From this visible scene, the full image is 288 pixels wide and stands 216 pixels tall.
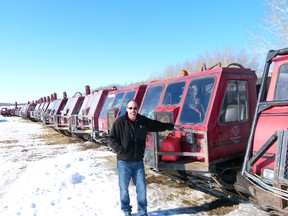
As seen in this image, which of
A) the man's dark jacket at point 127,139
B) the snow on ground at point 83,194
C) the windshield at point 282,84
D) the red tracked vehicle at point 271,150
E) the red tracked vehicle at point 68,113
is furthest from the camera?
the red tracked vehicle at point 68,113

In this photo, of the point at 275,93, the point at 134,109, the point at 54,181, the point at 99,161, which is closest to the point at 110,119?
the point at 99,161

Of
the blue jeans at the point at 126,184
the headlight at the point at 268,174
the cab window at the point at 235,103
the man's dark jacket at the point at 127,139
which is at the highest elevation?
the cab window at the point at 235,103

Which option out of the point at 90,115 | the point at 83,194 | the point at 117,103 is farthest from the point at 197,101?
the point at 90,115

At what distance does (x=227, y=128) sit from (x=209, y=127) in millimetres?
514

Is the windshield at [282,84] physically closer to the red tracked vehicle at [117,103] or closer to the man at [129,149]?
the man at [129,149]

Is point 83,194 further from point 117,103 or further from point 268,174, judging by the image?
point 117,103

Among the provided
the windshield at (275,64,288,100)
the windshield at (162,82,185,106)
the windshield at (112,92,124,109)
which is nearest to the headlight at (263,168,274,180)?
the windshield at (275,64,288,100)

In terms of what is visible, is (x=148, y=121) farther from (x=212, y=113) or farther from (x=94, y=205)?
(x=94, y=205)

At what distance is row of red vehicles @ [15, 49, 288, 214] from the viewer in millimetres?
4051

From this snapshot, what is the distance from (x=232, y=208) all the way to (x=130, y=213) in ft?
6.01

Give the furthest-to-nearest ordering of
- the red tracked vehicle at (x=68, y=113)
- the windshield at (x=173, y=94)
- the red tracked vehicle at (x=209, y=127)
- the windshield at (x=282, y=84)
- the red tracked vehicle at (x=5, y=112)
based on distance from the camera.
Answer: the red tracked vehicle at (x=5, y=112), the red tracked vehicle at (x=68, y=113), the windshield at (x=173, y=94), the red tracked vehicle at (x=209, y=127), the windshield at (x=282, y=84)

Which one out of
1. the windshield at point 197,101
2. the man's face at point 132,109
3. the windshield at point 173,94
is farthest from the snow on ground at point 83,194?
the windshield at point 173,94

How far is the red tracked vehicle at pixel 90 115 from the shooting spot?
41.1 feet

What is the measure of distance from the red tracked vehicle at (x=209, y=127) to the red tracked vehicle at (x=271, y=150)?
3.73ft
